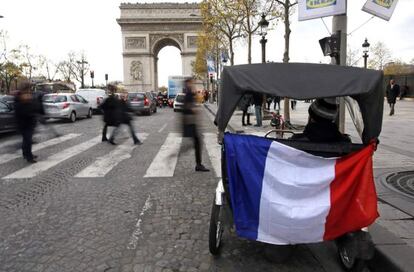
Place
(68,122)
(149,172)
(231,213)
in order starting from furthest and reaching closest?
(68,122) < (149,172) < (231,213)

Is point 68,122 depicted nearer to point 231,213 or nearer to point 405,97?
point 231,213

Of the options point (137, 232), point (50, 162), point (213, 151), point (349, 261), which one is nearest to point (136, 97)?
point (213, 151)

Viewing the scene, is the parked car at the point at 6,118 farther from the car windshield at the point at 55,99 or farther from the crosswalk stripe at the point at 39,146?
the car windshield at the point at 55,99

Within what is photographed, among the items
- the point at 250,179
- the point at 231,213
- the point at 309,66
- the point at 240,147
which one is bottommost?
the point at 231,213

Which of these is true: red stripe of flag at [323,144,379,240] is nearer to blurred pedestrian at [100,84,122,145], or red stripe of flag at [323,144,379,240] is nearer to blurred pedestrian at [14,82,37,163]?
blurred pedestrian at [14,82,37,163]

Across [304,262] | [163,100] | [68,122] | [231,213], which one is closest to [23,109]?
[231,213]

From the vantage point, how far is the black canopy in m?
3.44

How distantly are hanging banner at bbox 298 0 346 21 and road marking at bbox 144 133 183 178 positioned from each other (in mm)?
4012

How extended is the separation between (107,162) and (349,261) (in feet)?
20.7

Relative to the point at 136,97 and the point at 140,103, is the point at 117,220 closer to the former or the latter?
the point at 140,103

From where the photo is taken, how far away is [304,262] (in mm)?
3779

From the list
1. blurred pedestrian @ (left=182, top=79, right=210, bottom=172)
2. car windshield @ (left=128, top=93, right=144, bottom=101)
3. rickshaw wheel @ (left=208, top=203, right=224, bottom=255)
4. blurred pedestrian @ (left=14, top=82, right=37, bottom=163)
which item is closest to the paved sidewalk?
rickshaw wheel @ (left=208, top=203, right=224, bottom=255)

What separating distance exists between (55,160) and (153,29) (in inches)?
2447

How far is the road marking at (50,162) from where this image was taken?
7.52 meters
